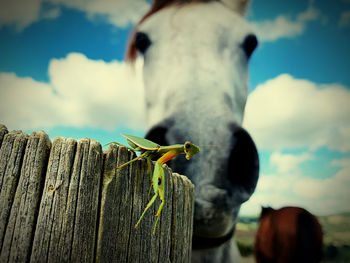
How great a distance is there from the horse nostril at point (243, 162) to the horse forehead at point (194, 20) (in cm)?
123

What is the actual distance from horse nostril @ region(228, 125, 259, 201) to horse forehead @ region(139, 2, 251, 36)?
1.23 metres

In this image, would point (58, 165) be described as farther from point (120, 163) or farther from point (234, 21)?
point (234, 21)

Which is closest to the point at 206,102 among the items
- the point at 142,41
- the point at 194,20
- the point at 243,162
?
the point at 243,162

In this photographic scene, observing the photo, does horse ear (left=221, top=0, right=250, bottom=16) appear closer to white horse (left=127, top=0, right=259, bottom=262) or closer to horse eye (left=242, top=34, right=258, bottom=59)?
white horse (left=127, top=0, right=259, bottom=262)

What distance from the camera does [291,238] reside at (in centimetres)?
165

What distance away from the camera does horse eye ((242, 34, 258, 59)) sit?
2771mm

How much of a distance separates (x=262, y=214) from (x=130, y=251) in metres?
1.30

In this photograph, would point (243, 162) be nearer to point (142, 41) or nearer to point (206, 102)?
point (206, 102)

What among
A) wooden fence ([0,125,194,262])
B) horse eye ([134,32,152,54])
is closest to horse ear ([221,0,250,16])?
horse eye ([134,32,152,54])

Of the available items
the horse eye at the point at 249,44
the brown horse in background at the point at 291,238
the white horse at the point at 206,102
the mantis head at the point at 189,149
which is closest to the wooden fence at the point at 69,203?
the mantis head at the point at 189,149

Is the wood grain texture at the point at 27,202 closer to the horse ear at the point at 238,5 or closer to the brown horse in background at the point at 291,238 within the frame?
the brown horse in background at the point at 291,238

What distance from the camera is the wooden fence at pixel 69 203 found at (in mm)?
752

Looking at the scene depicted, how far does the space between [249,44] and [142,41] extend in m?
1.19

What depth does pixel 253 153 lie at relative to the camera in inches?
79.4
